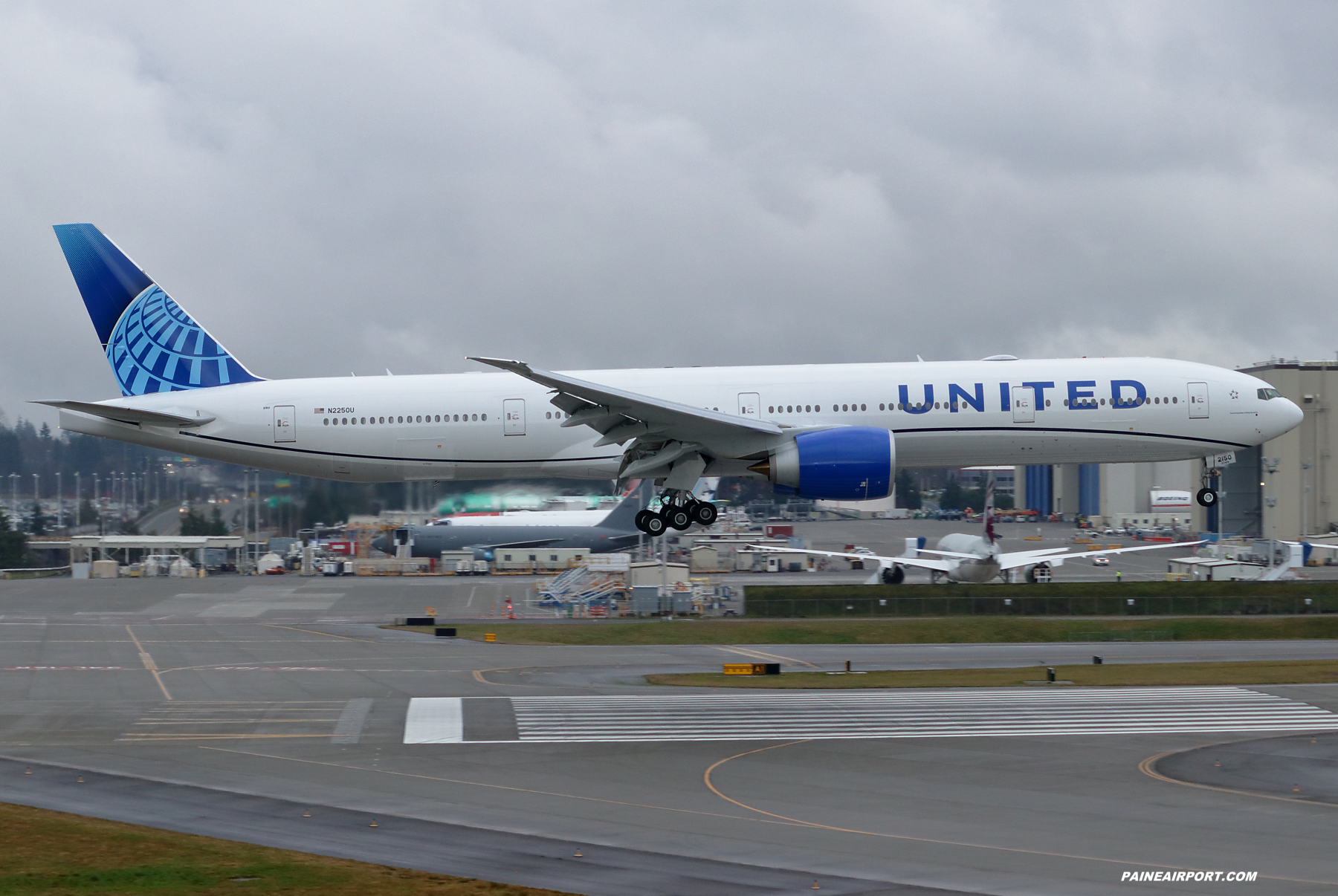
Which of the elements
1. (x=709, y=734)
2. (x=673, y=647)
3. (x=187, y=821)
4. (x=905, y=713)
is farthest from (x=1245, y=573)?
(x=187, y=821)

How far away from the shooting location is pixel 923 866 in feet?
64.3

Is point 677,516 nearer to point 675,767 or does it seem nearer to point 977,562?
point 675,767

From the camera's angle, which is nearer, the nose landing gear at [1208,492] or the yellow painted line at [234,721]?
the yellow painted line at [234,721]

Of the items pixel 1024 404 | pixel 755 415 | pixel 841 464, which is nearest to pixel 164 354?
pixel 755 415

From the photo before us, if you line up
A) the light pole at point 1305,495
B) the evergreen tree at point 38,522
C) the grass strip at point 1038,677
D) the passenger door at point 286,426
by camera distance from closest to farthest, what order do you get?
the passenger door at point 286,426 → the grass strip at point 1038,677 → the light pole at point 1305,495 → the evergreen tree at point 38,522

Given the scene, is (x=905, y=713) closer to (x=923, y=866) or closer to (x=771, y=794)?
(x=771, y=794)

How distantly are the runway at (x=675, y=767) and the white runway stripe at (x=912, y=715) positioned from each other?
0.14 metres

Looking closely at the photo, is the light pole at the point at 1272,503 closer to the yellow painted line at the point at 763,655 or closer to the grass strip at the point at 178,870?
the yellow painted line at the point at 763,655

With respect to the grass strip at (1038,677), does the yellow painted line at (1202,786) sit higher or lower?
lower

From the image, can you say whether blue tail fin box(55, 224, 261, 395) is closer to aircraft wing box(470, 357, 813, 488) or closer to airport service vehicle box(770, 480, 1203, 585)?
aircraft wing box(470, 357, 813, 488)

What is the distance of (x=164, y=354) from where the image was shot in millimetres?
37781

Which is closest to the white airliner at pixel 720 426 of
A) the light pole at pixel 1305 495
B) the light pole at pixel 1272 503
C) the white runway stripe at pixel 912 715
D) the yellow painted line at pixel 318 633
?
the white runway stripe at pixel 912 715

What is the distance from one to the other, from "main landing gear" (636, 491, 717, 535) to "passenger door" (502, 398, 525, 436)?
411cm

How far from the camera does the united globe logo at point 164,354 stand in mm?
37438
